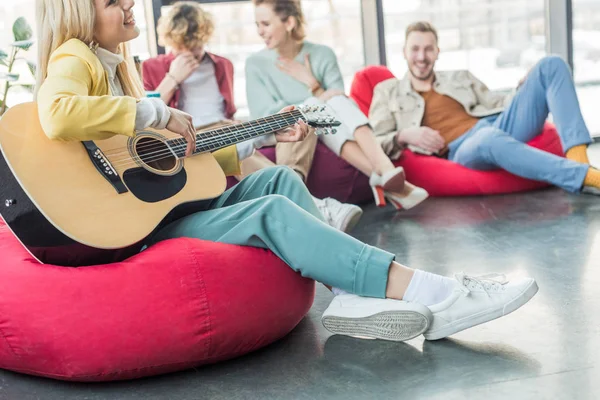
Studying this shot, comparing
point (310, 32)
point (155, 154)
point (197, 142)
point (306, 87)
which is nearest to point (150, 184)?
point (155, 154)

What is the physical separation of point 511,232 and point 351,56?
8.24 feet

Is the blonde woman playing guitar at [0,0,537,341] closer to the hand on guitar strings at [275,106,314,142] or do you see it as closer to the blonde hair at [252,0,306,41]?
the hand on guitar strings at [275,106,314,142]

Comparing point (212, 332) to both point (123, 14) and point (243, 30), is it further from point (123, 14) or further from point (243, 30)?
point (243, 30)

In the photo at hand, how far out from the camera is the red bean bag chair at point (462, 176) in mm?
3930

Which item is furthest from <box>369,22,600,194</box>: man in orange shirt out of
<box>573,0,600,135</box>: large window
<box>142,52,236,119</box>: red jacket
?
<box>573,0,600,135</box>: large window

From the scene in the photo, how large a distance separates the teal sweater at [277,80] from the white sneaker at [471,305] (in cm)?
209

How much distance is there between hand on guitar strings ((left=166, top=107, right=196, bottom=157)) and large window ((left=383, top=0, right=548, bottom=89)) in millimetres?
3480

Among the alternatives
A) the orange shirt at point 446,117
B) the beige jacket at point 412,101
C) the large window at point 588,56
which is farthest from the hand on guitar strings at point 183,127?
the large window at point 588,56

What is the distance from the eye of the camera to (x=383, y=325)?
1.97 metres

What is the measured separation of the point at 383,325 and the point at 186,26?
7.93ft

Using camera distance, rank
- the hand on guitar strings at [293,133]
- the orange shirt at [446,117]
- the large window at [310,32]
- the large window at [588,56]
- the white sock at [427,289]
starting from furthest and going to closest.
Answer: the large window at [588,56], the large window at [310,32], the orange shirt at [446,117], the hand on guitar strings at [293,133], the white sock at [427,289]

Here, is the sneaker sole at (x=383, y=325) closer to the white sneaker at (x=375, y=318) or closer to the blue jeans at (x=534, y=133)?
the white sneaker at (x=375, y=318)

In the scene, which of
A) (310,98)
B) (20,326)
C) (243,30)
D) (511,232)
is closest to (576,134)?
(511,232)

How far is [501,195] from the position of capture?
12.8 feet
